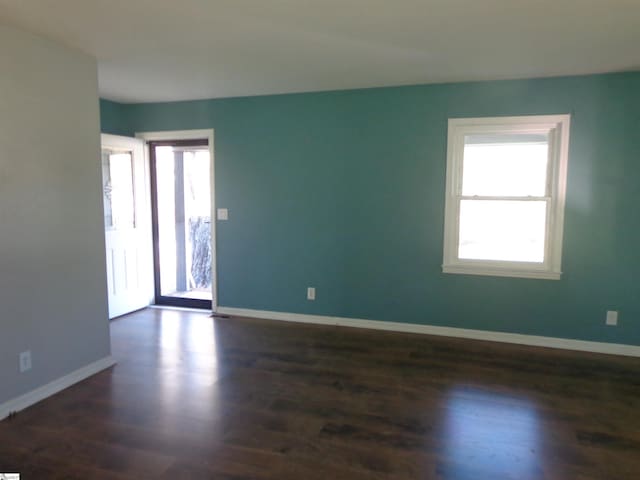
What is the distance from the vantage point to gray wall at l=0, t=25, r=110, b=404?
2.59 meters

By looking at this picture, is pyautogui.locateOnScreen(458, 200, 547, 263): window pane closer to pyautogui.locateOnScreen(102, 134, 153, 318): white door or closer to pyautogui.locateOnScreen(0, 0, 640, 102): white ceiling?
pyautogui.locateOnScreen(0, 0, 640, 102): white ceiling

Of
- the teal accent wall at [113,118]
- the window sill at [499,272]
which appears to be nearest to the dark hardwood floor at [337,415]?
the window sill at [499,272]

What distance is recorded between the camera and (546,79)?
367 centimetres

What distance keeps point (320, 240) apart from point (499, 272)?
1.82m

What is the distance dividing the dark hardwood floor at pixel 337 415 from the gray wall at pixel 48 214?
0.39 meters

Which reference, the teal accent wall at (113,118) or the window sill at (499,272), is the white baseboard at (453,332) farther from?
the teal accent wall at (113,118)

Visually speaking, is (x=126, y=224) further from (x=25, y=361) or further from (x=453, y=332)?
(x=453, y=332)

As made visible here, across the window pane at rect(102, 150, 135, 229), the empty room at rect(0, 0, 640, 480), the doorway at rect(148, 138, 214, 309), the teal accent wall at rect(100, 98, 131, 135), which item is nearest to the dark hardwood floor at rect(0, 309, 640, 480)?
the empty room at rect(0, 0, 640, 480)

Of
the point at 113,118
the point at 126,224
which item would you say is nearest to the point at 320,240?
the point at 126,224

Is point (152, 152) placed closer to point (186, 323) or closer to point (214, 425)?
point (186, 323)

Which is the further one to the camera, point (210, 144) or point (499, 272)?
point (210, 144)

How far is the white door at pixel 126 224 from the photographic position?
15.0 feet

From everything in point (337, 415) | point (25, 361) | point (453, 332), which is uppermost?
point (25, 361)

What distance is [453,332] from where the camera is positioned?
4.11 meters
